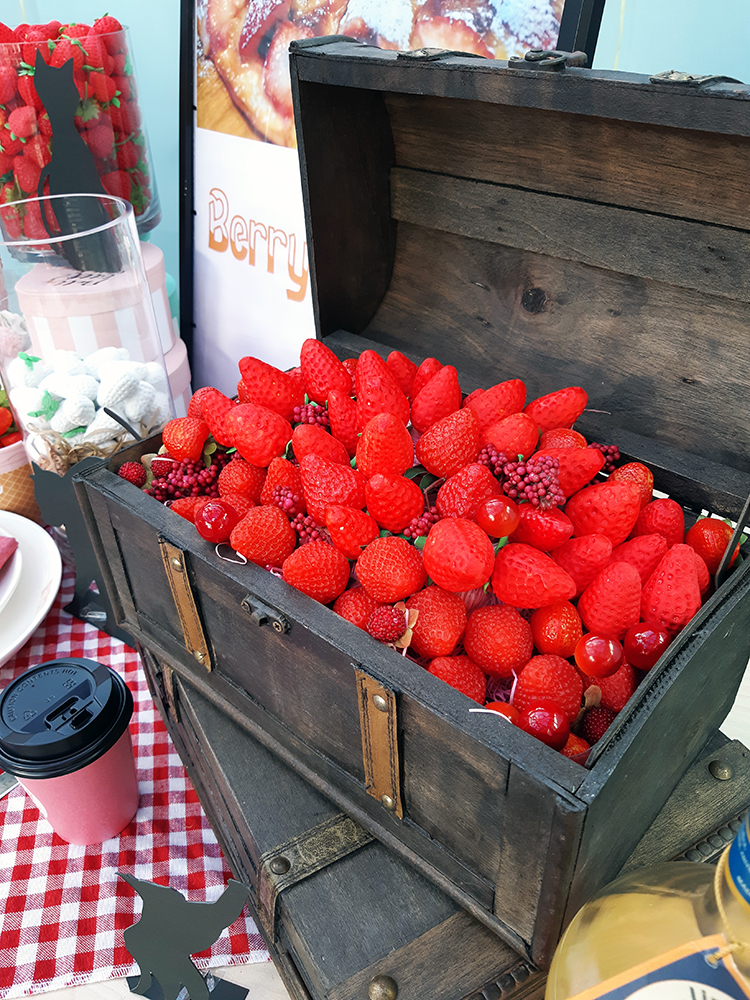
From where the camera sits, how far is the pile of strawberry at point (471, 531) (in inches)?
25.0

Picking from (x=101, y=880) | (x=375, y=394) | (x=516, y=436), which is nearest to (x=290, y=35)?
(x=375, y=394)

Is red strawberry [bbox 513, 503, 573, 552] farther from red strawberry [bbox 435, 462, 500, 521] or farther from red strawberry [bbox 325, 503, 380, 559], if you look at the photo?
red strawberry [bbox 325, 503, 380, 559]

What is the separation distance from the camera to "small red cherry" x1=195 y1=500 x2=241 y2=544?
712 mm

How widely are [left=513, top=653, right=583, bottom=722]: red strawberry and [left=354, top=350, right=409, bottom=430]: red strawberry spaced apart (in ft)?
1.05

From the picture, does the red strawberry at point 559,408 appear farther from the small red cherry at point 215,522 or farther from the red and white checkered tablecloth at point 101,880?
the red and white checkered tablecloth at point 101,880

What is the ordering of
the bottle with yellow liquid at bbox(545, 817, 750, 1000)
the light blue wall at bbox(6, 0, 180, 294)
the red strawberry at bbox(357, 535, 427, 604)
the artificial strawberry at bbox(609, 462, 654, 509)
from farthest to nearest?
the light blue wall at bbox(6, 0, 180, 294)
the artificial strawberry at bbox(609, 462, 654, 509)
the red strawberry at bbox(357, 535, 427, 604)
the bottle with yellow liquid at bbox(545, 817, 750, 1000)

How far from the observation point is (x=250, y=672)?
2.57 feet

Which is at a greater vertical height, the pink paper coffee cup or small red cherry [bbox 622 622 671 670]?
small red cherry [bbox 622 622 671 670]

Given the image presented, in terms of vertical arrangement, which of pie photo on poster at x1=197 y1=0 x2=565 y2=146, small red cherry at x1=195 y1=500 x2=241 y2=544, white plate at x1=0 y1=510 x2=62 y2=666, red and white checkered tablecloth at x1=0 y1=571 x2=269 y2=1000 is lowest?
red and white checkered tablecloth at x1=0 y1=571 x2=269 y2=1000

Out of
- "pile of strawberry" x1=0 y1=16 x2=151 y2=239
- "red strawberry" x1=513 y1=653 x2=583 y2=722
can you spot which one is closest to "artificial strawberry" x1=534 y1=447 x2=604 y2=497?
"red strawberry" x1=513 y1=653 x2=583 y2=722

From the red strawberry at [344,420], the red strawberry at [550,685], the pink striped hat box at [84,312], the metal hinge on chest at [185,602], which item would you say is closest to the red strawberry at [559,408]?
the red strawberry at [344,420]

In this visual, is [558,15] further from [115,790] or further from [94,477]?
[115,790]

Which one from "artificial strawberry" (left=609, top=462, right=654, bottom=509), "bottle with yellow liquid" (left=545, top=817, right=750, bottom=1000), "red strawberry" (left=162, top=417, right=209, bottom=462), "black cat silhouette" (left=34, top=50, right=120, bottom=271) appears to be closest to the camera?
"bottle with yellow liquid" (left=545, top=817, right=750, bottom=1000)

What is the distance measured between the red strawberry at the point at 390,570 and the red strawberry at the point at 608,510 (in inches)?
7.2
